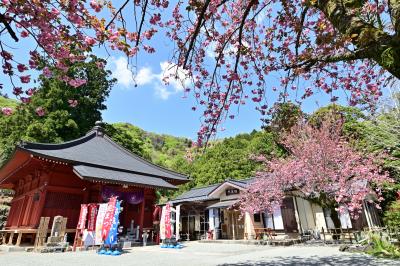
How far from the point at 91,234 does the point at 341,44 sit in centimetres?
1217

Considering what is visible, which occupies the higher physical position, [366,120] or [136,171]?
[366,120]

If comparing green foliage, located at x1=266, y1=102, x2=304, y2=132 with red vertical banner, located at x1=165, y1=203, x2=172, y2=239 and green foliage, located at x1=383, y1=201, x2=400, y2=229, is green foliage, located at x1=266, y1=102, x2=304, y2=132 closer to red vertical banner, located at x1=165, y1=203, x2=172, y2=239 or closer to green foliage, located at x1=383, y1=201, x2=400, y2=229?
red vertical banner, located at x1=165, y1=203, x2=172, y2=239

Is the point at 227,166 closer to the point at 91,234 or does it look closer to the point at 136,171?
the point at 136,171

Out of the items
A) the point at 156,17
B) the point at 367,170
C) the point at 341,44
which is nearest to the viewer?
the point at 341,44

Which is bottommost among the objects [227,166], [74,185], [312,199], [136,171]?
[312,199]

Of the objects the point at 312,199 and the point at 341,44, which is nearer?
the point at 341,44

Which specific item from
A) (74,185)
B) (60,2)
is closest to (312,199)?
(74,185)

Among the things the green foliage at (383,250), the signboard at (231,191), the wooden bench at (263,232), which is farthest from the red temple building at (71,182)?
the green foliage at (383,250)

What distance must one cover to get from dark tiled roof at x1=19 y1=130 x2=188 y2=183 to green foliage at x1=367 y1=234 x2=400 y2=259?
1180 cm

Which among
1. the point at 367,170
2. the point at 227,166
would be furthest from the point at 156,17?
the point at 227,166

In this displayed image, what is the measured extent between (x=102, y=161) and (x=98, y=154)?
4.64 ft

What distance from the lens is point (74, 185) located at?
1419 centimetres

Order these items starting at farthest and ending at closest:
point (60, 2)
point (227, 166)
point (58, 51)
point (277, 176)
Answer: point (227, 166) → point (277, 176) → point (58, 51) → point (60, 2)

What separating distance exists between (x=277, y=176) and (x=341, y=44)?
13.3 metres
